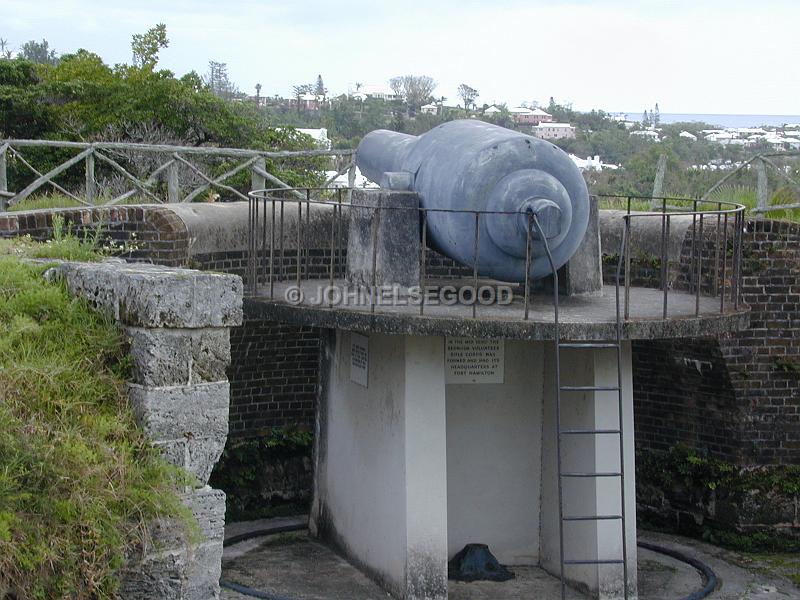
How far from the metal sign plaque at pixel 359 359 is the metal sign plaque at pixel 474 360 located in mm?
665

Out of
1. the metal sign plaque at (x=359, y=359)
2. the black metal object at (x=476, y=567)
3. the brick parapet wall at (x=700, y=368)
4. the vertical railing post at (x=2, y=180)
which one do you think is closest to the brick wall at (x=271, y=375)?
the brick parapet wall at (x=700, y=368)

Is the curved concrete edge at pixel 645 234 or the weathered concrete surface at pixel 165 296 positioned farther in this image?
the curved concrete edge at pixel 645 234

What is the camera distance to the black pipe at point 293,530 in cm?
973

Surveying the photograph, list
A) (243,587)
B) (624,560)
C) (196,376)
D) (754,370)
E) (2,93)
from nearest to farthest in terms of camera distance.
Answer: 1. (196,376)
2. (624,560)
3. (243,587)
4. (754,370)
5. (2,93)

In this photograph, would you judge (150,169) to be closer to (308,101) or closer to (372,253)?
(372,253)

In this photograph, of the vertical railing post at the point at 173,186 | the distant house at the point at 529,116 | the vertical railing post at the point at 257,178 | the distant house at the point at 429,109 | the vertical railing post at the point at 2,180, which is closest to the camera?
the vertical railing post at the point at 2,180

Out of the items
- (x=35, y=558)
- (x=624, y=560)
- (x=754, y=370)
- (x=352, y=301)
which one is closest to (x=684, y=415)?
(x=754, y=370)

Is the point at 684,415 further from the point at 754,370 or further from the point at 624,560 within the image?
the point at 624,560

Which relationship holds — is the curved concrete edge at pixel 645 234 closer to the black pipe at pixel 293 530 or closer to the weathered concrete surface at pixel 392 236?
the black pipe at pixel 293 530

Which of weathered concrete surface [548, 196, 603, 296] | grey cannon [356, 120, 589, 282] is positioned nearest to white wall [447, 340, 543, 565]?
weathered concrete surface [548, 196, 603, 296]

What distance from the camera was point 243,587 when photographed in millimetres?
9859

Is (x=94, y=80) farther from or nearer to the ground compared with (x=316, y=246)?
farther from the ground

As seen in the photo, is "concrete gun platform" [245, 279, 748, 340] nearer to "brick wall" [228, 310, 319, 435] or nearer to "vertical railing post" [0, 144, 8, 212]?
"brick wall" [228, 310, 319, 435]

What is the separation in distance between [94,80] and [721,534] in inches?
593
